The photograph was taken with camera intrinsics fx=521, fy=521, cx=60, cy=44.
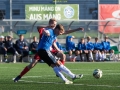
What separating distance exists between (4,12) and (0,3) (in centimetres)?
138

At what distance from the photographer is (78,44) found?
31.5 metres

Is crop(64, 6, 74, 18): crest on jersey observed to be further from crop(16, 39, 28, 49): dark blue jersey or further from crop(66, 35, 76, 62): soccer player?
crop(16, 39, 28, 49): dark blue jersey

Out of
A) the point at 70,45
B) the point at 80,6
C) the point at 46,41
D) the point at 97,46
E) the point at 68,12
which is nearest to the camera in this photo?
A: the point at 46,41

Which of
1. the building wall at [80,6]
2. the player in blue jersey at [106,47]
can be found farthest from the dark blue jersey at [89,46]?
the building wall at [80,6]

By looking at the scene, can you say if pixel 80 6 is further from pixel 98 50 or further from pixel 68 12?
pixel 98 50

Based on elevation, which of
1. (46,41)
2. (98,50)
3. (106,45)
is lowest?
(98,50)

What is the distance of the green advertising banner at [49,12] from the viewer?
43188mm

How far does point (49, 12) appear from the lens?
43.2m

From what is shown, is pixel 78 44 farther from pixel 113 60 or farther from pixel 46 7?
pixel 46 7

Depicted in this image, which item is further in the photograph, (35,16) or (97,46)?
(35,16)

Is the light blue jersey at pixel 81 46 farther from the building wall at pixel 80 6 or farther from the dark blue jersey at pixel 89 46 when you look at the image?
the building wall at pixel 80 6

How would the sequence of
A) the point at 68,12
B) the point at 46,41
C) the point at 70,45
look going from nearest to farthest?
the point at 46,41 < the point at 70,45 < the point at 68,12

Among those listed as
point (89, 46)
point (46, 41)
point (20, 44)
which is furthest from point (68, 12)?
point (46, 41)

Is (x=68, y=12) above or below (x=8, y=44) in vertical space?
above
